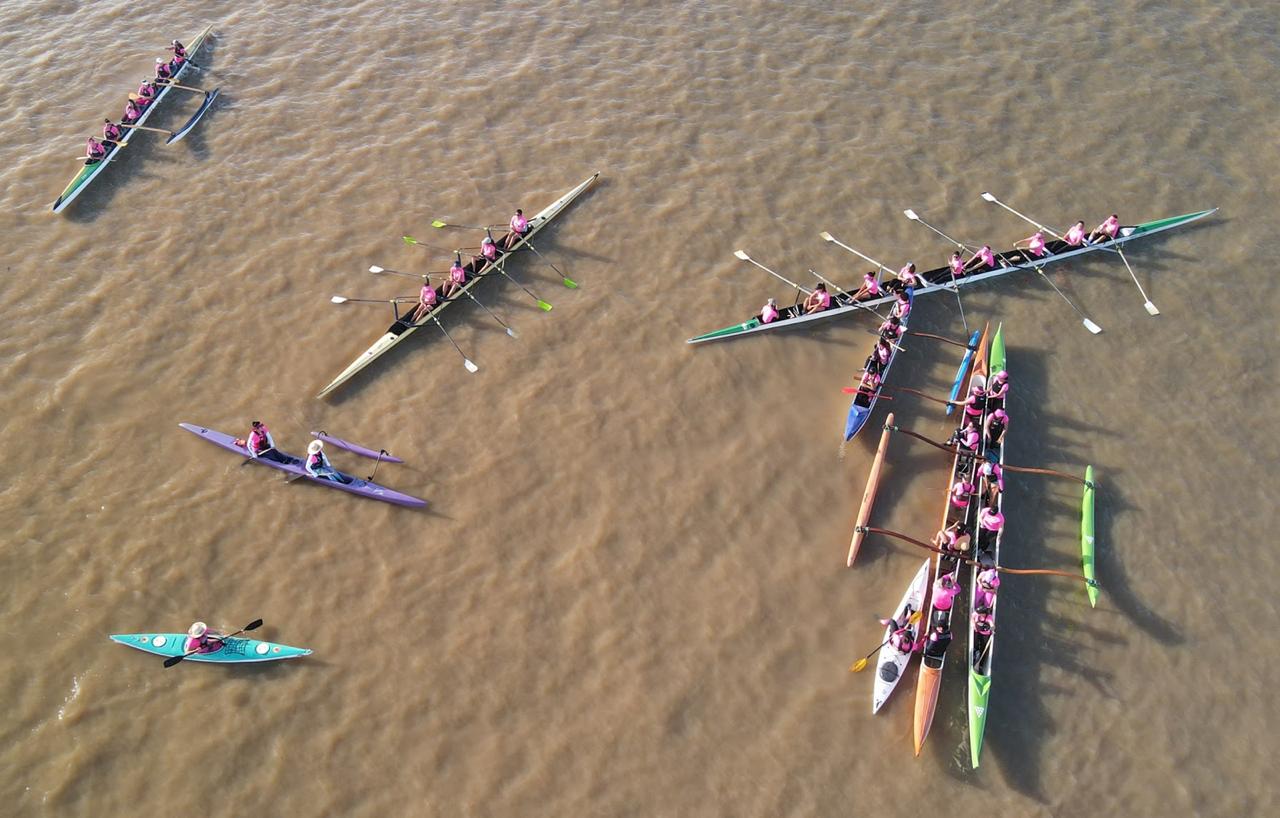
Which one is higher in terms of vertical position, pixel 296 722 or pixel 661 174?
pixel 661 174

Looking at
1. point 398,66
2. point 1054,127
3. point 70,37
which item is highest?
point 70,37

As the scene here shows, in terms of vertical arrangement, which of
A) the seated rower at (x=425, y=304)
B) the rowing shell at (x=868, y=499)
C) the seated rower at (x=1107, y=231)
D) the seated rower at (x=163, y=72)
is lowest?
the rowing shell at (x=868, y=499)

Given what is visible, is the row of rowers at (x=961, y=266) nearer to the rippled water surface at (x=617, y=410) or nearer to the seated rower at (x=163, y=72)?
the rippled water surface at (x=617, y=410)

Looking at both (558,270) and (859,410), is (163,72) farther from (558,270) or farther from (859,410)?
(859,410)

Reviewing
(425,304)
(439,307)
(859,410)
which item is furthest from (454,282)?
(859,410)

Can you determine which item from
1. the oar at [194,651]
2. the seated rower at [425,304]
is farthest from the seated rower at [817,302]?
the oar at [194,651]

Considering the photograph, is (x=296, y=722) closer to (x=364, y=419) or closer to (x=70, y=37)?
(x=364, y=419)

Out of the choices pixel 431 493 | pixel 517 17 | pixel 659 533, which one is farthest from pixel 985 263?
pixel 517 17
